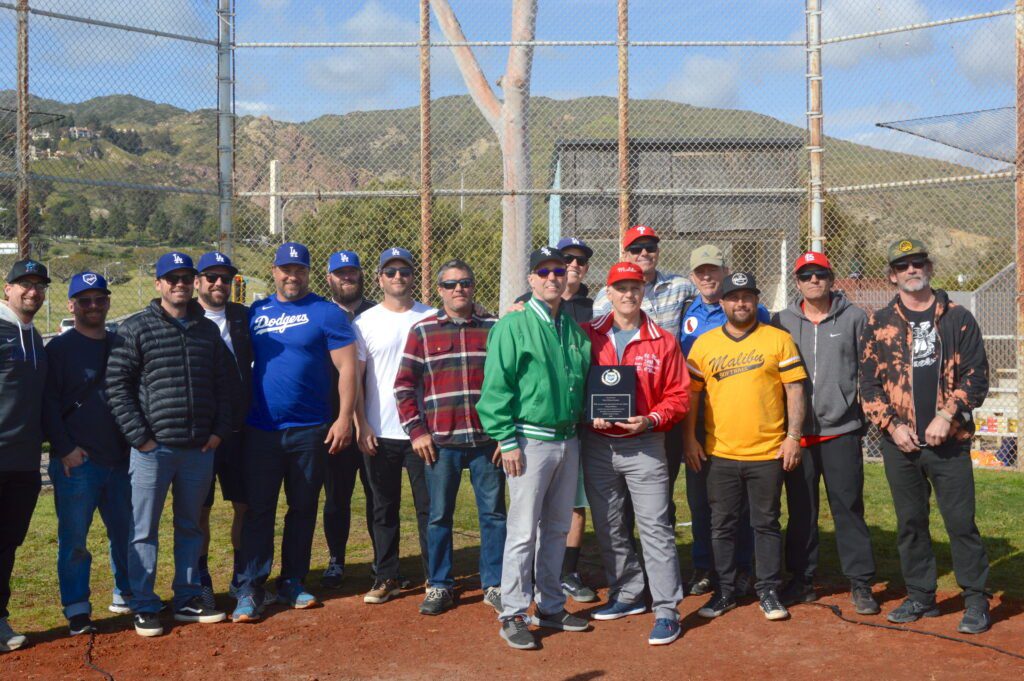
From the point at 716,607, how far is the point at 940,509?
4.44ft

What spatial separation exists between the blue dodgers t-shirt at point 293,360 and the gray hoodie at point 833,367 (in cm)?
269

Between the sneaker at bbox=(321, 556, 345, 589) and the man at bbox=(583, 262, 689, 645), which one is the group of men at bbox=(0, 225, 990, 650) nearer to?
the man at bbox=(583, 262, 689, 645)

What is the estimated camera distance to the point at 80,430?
5625 mm

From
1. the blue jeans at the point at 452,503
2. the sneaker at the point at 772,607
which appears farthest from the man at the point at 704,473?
the blue jeans at the point at 452,503

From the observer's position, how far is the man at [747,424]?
5.77 metres

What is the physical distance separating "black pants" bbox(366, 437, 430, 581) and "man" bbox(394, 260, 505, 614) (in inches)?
8.4

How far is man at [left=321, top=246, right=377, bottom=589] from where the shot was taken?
6.63 m

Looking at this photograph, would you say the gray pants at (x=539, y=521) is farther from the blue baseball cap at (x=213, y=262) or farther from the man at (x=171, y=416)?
the blue baseball cap at (x=213, y=262)

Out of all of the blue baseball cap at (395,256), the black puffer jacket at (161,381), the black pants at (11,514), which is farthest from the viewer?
the blue baseball cap at (395,256)

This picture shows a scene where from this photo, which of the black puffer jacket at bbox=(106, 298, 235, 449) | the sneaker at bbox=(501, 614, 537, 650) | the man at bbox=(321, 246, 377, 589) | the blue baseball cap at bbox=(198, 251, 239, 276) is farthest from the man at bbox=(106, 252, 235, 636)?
the sneaker at bbox=(501, 614, 537, 650)

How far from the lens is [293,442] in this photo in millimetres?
6035

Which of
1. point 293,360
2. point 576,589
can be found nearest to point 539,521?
point 576,589

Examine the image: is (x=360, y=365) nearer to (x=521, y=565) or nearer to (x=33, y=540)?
(x=521, y=565)

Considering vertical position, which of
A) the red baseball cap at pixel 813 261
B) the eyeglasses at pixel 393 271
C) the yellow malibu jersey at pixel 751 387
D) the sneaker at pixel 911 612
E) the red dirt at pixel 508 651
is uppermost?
the red baseball cap at pixel 813 261
